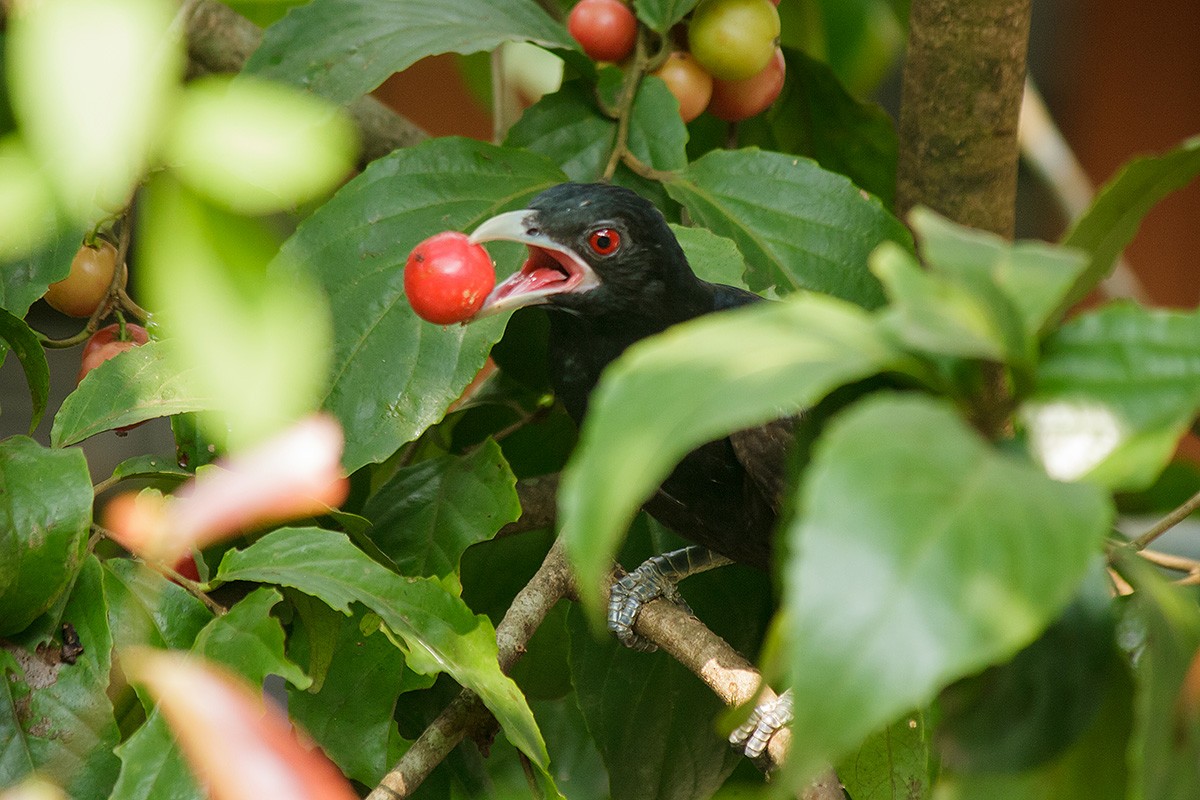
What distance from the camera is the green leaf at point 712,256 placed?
4.96ft

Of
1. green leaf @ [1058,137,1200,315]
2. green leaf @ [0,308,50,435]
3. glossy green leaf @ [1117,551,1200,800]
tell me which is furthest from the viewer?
green leaf @ [0,308,50,435]

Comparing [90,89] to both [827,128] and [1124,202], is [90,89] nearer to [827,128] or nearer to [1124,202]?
[1124,202]

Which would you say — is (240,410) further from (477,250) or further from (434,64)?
(434,64)

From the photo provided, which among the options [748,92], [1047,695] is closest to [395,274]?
[748,92]

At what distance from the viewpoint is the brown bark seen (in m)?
1.76

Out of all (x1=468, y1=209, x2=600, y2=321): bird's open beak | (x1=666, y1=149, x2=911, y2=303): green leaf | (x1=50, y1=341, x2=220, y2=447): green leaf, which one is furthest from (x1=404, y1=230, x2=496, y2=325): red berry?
(x1=666, y1=149, x2=911, y2=303): green leaf

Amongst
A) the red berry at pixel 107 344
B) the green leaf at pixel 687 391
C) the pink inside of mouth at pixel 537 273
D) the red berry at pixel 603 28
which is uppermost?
the green leaf at pixel 687 391

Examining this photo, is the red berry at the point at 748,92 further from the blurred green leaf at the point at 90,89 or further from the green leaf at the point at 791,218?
the blurred green leaf at the point at 90,89

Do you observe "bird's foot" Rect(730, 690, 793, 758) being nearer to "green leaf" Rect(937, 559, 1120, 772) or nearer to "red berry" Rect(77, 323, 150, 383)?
"green leaf" Rect(937, 559, 1120, 772)

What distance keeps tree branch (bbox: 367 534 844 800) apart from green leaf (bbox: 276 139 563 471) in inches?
8.7

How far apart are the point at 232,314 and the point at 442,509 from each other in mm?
316

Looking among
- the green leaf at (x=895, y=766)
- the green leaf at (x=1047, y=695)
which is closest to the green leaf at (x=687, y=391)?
the green leaf at (x=1047, y=695)

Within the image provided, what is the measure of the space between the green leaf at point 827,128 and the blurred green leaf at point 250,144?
75 cm

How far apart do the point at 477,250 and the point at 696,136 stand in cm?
86
